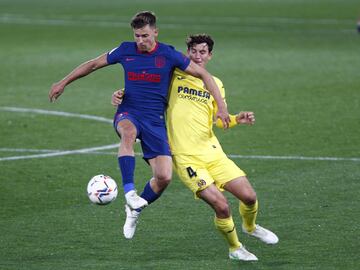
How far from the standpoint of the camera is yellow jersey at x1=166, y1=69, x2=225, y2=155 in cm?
1084

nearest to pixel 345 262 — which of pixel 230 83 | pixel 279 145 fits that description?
pixel 279 145

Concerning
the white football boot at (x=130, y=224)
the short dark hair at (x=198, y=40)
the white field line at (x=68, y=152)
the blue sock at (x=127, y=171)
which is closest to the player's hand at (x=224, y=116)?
the short dark hair at (x=198, y=40)

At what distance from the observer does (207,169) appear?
10773 mm

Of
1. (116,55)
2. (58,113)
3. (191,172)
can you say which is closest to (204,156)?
(191,172)

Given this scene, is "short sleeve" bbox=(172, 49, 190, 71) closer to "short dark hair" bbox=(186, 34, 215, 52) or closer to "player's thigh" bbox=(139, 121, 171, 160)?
"short dark hair" bbox=(186, 34, 215, 52)

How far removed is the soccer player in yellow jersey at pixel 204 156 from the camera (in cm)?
1059

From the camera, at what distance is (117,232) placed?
11727 mm

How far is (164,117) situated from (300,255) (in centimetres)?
196

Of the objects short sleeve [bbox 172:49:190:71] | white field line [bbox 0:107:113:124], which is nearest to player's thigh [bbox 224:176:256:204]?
short sleeve [bbox 172:49:190:71]

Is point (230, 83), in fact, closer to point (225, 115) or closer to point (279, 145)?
point (279, 145)

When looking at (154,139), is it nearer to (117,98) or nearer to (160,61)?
(117,98)

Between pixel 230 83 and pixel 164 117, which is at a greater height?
pixel 164 117

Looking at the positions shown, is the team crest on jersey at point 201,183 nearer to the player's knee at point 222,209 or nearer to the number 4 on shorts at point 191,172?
the number 4 on shorts at point 191,172

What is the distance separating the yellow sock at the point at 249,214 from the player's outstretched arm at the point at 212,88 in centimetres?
90
